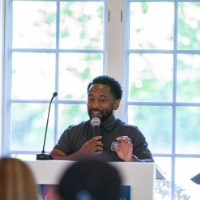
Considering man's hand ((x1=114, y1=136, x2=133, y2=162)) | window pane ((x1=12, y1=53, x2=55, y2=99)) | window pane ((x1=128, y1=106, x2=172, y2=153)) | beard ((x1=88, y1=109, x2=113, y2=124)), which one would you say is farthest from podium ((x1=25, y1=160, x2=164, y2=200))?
window pane ((x1=12, y1=53, x2=55, y2=99))

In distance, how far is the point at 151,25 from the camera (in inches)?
145

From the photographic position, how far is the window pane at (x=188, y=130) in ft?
11.7

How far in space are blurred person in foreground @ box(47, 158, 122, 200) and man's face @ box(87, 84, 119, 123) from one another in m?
2.27

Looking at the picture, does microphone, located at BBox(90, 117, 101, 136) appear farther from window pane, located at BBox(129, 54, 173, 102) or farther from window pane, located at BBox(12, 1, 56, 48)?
window pane, located at BBox(12, 1, 56, 48)

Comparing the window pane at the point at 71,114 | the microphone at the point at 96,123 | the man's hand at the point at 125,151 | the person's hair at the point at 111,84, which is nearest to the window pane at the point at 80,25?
the window pane at the point at 71,114

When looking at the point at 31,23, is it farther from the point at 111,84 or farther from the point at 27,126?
the point at 111,84

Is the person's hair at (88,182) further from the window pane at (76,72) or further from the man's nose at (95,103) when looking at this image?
the window pane at (76,72)

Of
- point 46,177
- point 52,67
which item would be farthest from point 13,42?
point 46,177

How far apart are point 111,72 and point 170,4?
66 centimetres

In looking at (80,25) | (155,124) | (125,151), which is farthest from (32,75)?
(125,151)

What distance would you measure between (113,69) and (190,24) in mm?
644

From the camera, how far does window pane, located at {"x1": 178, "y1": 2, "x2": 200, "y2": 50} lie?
11.8 feet

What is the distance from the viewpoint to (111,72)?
3.54 m

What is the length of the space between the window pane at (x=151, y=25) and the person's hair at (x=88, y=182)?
3.24 meters
